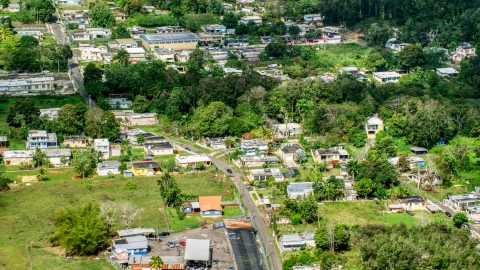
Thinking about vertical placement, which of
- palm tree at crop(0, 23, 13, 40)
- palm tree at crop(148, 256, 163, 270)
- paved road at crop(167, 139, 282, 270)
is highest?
palm tree at crop(0, 23, 13, 40)

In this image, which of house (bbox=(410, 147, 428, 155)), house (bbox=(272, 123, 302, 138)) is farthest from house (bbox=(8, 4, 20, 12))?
house (bbox=(410, 147, 428, 155))

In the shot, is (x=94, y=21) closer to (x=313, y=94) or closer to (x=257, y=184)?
(x=313, y=94)

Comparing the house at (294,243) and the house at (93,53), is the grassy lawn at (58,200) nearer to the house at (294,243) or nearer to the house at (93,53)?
the house at (294,243)

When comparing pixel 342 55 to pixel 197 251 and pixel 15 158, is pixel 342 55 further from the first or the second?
pixel 197 251

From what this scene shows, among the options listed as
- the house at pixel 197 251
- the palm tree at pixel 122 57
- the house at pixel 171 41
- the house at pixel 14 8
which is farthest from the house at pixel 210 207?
the house at pixel 14 8

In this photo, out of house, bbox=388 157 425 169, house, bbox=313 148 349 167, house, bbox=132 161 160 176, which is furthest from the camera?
house, bbox=313 148 349 167

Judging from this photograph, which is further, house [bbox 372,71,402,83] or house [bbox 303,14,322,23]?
house [bbox 303,14,322,23]

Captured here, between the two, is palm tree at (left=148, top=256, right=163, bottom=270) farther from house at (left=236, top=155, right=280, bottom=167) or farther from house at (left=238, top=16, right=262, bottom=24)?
house at (left=238, top=16, right=262, bottom=24)
